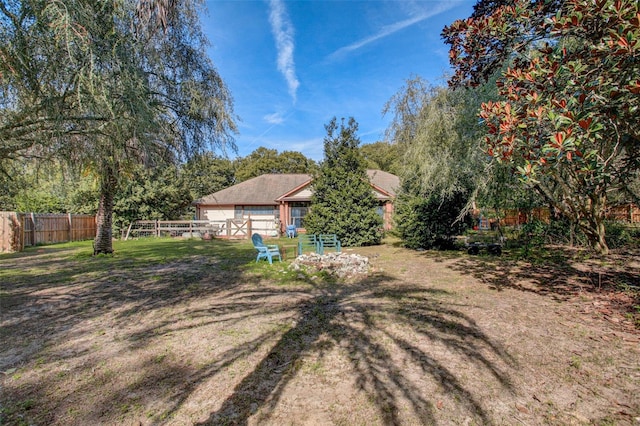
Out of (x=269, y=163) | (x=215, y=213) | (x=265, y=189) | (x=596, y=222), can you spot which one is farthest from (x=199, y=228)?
(x=269, y=163)

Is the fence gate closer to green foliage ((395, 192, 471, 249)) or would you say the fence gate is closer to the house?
the house

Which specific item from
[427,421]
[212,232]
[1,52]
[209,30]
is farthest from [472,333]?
[212,232]

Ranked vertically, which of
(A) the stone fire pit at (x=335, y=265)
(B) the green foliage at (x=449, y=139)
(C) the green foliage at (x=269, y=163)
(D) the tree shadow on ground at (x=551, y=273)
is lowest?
(D) the tree shadow on ground at (x=551, y=273)

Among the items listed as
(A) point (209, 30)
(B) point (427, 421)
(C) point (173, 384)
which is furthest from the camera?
(A) point (209, 30)

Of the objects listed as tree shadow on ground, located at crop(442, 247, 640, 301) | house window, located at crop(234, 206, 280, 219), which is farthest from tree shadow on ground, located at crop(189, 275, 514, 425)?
house window, located at crop(234, 206, 280, 219)

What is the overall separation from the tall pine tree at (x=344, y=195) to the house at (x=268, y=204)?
216 inches

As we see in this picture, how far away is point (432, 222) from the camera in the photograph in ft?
42.4

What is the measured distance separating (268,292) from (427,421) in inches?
174

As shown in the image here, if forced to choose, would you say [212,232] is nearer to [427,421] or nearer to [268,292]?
[268,292]

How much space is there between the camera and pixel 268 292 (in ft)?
21.1

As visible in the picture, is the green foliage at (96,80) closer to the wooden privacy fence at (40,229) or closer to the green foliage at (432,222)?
the green foliage at (432,222)

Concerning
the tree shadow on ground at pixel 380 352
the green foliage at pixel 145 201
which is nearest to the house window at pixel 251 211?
the green foliage at pixel 145 201

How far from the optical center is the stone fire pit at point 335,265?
319 inches

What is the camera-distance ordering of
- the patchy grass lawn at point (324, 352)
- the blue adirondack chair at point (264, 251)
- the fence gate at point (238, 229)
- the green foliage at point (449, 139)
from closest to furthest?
the patchy grass lawn at point (324, 352) → the green foliage at point (449, 139) → the blue adirondack chair at point (264, 251) → the fence gate at point (238, 229)
